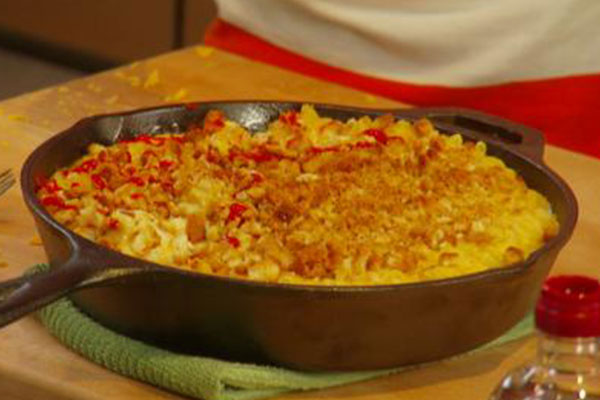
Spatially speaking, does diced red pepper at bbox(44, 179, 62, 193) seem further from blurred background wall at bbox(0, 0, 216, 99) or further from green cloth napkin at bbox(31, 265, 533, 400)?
blurred background wall at bbox(0, 0, 216, 99)

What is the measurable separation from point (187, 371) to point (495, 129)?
549mm

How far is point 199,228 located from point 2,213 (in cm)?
32

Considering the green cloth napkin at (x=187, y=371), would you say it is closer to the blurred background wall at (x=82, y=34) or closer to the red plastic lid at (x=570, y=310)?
the red plastic lid at (x=570, y=310)

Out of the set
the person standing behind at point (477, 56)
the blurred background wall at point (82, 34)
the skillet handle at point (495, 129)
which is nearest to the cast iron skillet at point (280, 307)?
the skillet handle at point (495, 129)

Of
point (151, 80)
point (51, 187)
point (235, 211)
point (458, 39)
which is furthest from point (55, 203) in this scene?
point (458, 39)

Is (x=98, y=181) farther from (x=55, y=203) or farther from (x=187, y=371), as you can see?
(x=187, y=371)

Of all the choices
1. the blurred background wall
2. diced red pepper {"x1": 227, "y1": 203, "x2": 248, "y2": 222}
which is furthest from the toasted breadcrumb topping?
the blurred background wall

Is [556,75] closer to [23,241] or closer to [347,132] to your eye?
[347,132]

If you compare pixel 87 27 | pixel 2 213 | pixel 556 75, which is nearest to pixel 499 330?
pixel 2 213

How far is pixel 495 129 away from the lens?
5.06ft

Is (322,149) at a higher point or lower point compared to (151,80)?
higher

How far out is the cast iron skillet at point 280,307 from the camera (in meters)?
1.07

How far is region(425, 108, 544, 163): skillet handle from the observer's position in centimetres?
146

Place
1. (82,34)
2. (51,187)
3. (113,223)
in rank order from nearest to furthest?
1. (113,223)
2. (51,187)
3. (82,34)
